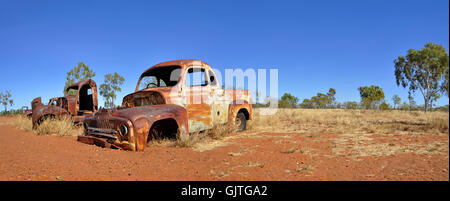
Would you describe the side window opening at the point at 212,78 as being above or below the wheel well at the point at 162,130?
above

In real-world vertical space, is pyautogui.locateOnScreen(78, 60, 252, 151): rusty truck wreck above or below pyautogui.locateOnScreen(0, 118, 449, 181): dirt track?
above

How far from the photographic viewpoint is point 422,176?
2.41 metres

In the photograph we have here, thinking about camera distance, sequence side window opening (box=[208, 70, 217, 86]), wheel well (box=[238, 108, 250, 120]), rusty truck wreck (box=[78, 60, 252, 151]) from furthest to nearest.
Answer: wheel well (box=[238, 108, 250, 120]) < side window opening (box=[208, 70, 217, 86]) < rusty truck wreck (box=[78, 60, 252, 151])

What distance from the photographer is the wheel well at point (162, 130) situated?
504 cm

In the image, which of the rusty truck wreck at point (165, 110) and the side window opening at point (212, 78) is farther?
the side window opening at point (212, 78)

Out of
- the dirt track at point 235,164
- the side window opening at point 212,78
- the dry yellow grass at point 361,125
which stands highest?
the side window opening at point 212,78

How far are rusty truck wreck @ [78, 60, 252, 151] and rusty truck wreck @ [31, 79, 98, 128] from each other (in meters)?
4.56

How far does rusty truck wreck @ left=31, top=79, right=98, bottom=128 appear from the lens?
26.6 feet

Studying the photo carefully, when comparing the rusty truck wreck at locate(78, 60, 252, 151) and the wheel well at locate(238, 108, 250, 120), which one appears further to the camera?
the wheel well at locate(238, 108, 250, 120)

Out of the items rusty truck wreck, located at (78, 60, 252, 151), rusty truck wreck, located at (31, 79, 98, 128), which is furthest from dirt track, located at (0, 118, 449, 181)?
rusty truck wreck, located at (31, 79, 98, 128)

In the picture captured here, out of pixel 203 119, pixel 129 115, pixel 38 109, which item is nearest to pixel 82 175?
pixel 129 115

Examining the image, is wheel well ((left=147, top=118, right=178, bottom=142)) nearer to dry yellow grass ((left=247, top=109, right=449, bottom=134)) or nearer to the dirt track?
the dirt track

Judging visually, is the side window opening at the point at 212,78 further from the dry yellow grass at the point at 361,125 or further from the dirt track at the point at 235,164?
the dirt track at the point at 235,164

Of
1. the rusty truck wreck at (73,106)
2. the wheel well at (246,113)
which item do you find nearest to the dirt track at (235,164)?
the wheel well at (246,113)
